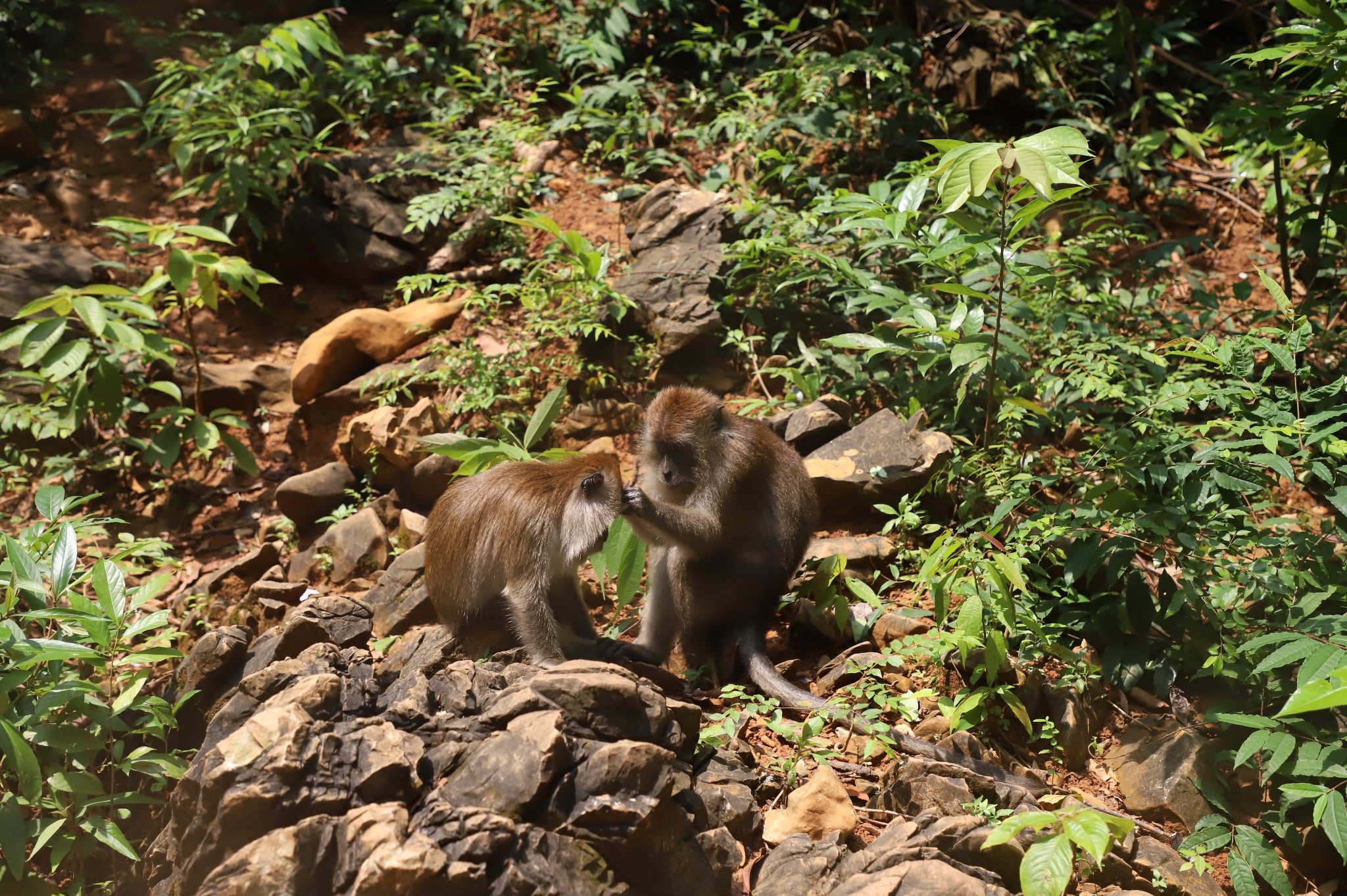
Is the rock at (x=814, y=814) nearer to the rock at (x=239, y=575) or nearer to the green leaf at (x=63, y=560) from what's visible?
the green leaf at (x=63, y=560)

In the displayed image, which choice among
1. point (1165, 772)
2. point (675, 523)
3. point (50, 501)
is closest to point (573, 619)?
point (675, 523)

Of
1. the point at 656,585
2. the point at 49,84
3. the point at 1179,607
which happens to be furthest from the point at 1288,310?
the point at 49,84

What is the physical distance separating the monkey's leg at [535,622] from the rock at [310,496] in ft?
8.44

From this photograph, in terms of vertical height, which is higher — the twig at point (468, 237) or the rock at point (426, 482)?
the twig at point (468, 237)

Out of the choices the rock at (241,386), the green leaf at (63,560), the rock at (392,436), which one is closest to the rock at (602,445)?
the rock at (392,436)

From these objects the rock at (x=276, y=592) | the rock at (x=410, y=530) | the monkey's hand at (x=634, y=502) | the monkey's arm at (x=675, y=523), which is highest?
the monkey's hand at (x=634, y=502)

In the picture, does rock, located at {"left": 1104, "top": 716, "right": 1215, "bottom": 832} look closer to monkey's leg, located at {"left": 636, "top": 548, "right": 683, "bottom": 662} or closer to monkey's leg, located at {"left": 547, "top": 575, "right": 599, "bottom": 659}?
monkey's leg, located at {"left": 636, "top": 548, "right": 683, "bottom": 662}

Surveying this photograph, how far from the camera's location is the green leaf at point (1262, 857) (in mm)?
3475

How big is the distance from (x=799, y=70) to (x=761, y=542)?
548 centimetres

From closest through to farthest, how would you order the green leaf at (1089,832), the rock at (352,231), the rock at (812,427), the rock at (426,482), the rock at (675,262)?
1. the green leaf at (1089,832)
2. the rock at (812,427)
3. the rock at (426,482)
4. the rock at (675,262)
5. the rock at (352,231)

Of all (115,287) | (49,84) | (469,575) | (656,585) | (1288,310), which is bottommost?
(656,585)

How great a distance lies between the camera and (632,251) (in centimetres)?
775

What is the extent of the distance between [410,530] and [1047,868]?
4294 millimetres

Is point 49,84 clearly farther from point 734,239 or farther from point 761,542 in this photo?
point 761,542
